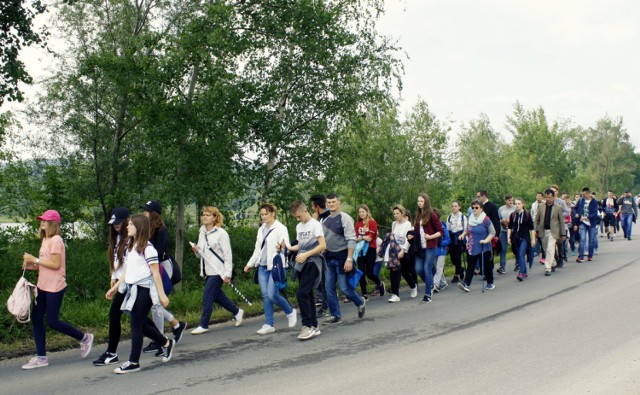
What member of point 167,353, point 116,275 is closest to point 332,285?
point 167,353

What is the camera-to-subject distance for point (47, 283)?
7316 mm

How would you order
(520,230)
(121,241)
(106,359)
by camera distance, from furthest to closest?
(520,230) → (121,241) → (106,359)

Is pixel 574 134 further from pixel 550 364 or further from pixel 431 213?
pixel 550 364

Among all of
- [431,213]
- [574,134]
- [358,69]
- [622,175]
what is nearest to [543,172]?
[574,134]

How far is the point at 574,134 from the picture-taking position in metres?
51.8

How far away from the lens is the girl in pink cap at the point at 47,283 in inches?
285

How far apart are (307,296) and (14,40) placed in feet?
33.8

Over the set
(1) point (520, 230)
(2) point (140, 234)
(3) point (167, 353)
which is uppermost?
(2) point (140, 234)

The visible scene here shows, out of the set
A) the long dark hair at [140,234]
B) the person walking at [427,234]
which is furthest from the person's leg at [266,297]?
the person walking at [427,234]

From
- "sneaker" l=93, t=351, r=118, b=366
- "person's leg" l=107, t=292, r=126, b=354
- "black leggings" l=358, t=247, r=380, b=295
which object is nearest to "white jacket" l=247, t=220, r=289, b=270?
"person's leg" l=107, t=292, r=126, b=354

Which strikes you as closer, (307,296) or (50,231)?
(50,231)

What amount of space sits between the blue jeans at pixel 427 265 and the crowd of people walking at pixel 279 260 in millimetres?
20

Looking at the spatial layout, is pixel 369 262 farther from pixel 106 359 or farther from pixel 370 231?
pixel 106 359

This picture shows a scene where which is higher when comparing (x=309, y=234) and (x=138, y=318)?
(x=309, y=234)
